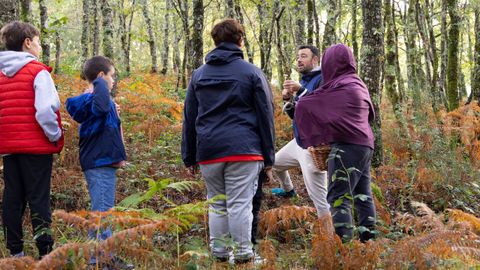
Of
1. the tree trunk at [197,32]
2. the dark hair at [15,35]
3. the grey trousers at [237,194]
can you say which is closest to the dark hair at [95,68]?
the dark hair at [15,35]

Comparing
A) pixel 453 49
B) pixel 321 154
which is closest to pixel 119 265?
pixel 321 154

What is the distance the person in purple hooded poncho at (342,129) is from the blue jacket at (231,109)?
574 mm

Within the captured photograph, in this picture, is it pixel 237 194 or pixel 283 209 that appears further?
pixel 283 209

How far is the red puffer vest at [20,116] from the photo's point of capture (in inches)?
175

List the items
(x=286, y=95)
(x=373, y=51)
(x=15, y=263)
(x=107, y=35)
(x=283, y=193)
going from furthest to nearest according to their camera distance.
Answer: (x=107, y=35), (x=373, y=51), (x=283, y=193), (x=286, y=95), (x=15, y=263)

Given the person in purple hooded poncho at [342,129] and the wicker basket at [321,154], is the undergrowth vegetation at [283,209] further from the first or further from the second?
the wicker basket at [321,154]

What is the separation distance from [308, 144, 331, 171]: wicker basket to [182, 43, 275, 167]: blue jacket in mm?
601

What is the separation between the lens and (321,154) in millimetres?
5004

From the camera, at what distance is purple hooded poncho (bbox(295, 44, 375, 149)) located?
477cm

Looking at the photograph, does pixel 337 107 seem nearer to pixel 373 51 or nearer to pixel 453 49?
pixel 373 51

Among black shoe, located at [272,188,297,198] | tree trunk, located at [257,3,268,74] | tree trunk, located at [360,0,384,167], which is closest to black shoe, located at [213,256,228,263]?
black shoe, located at [272,188,297,198]

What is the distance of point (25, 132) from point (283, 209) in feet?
9.62

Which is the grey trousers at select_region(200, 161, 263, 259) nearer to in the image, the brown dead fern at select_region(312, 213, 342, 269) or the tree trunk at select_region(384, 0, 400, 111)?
the brown dead fern at select_region(312, 213, 342, 269)

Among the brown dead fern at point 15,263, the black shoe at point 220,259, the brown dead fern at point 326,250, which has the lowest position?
the black shoe at point 220,259
